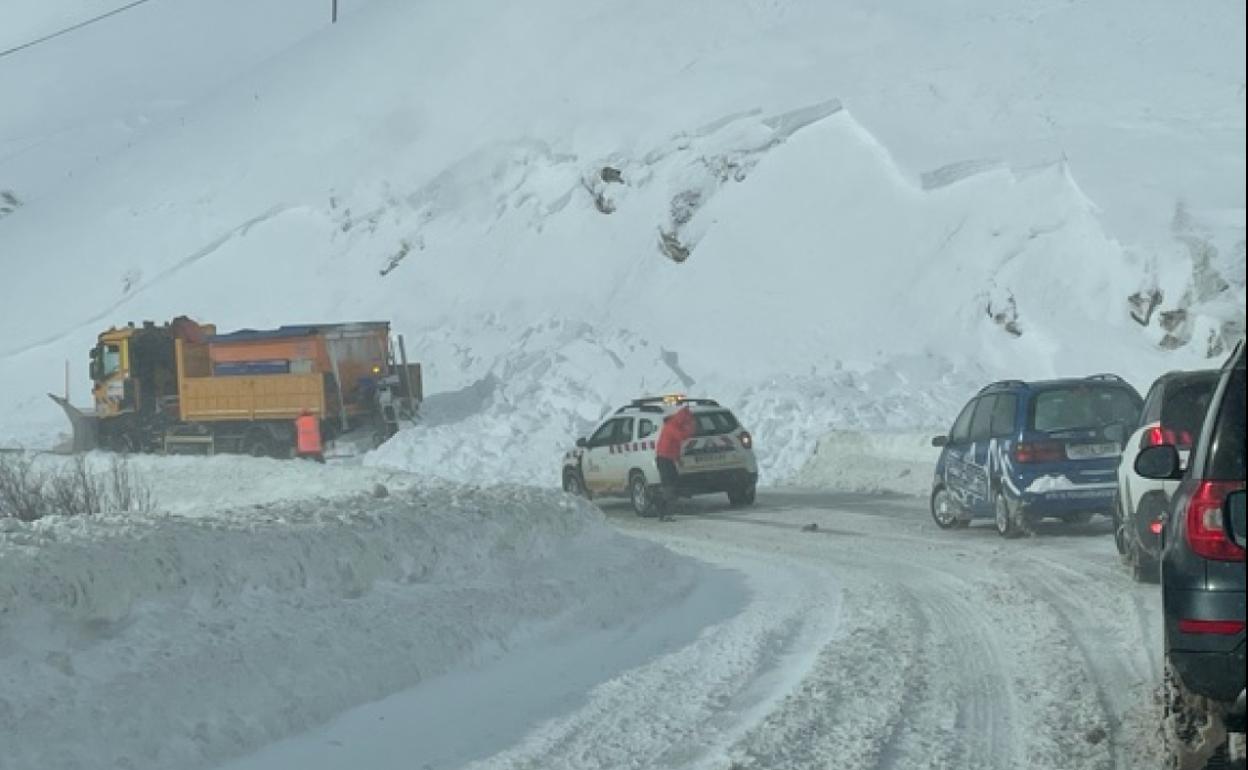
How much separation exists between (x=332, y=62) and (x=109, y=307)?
25151mm

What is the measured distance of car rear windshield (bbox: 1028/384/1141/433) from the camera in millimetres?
17734

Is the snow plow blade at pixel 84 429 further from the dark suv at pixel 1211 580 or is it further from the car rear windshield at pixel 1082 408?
the dark suv at pixel 1211 580

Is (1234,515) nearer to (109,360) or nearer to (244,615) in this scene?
(244,615)

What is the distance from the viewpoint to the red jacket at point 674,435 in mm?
23844

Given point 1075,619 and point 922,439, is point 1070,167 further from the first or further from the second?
point 1075,619

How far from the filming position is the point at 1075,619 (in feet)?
39.5

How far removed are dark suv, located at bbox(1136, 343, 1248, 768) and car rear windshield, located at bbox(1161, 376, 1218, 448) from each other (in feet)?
15.1

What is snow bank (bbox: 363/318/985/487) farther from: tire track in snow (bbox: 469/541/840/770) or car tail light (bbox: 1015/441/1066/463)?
tire track in snow (bbox: 469/541/840/770)

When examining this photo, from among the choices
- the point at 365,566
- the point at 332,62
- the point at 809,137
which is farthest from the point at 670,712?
the point at 332,62

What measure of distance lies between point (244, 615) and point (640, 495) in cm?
1544

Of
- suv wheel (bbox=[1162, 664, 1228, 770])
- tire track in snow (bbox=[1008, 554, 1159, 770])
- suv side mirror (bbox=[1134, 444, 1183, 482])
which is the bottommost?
tire track in snow (bbox=[1008, 554, 1159, 770])

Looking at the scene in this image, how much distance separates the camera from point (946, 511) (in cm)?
1975

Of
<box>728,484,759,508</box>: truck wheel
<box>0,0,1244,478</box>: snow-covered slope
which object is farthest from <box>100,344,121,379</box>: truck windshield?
<box>728,484,759,508</box>: truck wheel

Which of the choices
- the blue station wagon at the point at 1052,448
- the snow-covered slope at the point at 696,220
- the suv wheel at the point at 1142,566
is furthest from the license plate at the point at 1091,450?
the suv wheel at the point at 1142,566
